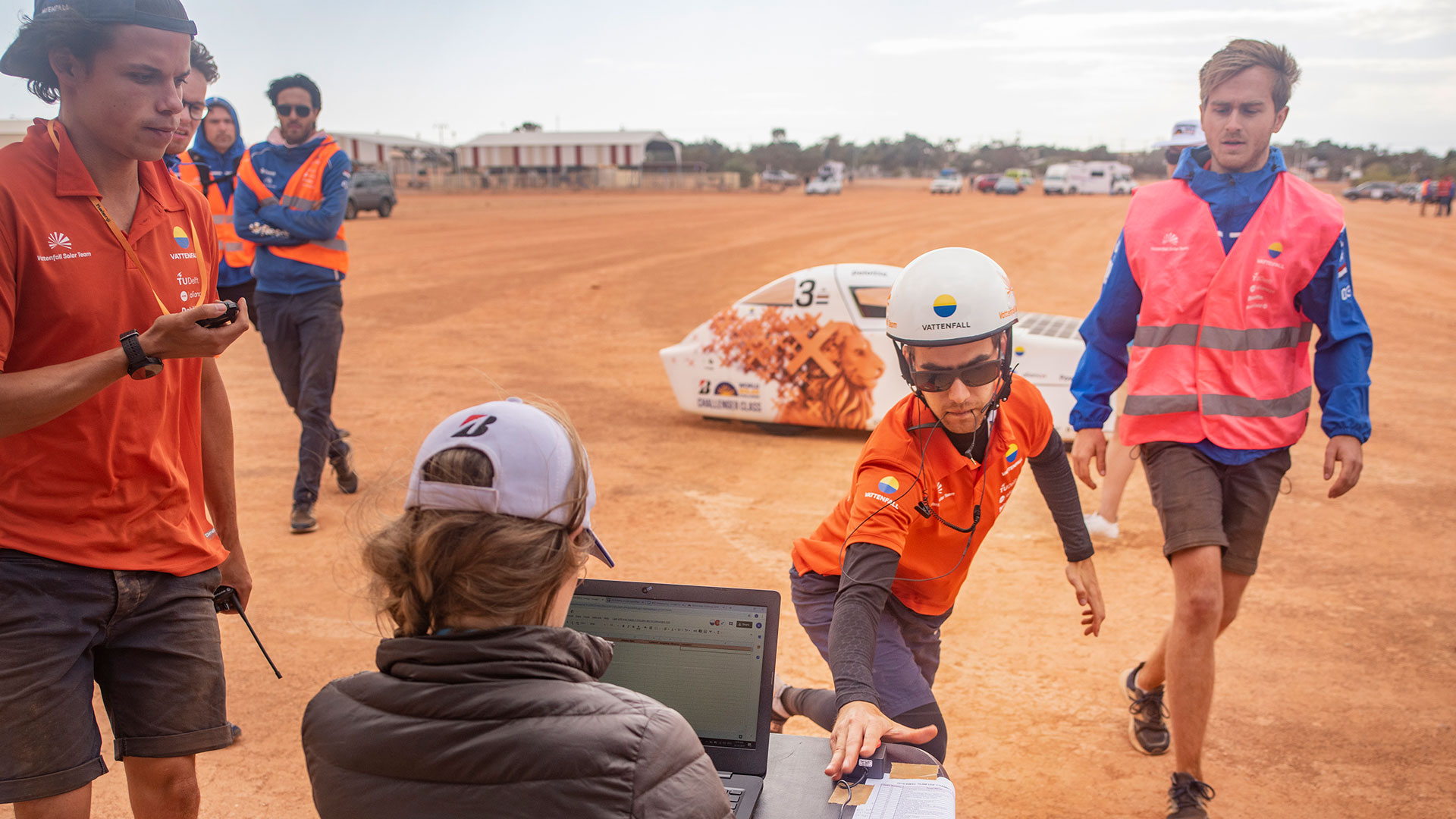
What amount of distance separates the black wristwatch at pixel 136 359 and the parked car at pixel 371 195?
3429 cm

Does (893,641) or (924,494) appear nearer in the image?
(924,494)

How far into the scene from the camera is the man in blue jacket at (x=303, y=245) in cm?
664

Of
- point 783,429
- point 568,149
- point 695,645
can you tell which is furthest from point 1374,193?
point 695,645

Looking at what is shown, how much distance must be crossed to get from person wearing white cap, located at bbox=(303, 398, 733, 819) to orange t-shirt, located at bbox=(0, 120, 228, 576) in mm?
1147

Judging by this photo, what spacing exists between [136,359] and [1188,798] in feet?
11.2

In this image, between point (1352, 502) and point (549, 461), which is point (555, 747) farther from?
point (1352, 502)

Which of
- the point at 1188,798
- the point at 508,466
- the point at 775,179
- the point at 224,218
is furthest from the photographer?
the point at 775,179

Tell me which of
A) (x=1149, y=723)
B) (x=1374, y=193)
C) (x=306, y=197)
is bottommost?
(x=1149, y=723)

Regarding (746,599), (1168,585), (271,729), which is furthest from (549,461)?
(1168,585)

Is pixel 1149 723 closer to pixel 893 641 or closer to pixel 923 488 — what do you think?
pixel 893 641

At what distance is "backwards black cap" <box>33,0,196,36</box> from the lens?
7.98ft

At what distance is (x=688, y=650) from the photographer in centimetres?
247

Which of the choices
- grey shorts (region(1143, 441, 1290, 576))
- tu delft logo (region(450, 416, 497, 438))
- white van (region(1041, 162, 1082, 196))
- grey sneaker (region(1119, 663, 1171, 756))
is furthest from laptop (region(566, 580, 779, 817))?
white van (region(1041, 162, 1082, 196))

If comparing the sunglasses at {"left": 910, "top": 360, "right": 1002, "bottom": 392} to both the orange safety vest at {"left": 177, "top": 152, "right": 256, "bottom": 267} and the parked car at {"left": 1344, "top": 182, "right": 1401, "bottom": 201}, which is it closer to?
the orange safety vest at {"left": 177, "top": 152, "right": 256, "bottom": 267}
